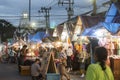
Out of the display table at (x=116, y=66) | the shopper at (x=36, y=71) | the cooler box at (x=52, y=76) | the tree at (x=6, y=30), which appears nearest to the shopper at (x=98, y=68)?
the cooler box at (x=52, y=76)

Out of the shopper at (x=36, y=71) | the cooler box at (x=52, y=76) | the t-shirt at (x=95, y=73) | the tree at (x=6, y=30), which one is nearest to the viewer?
the t-shirt at (x=95, y=73)

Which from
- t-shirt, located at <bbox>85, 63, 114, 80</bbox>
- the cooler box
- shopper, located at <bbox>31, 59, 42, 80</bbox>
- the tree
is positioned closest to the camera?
t-shirt, located at <bbox>85, 63, 114, 80</bbox>

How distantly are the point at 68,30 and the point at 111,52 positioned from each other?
10.1m

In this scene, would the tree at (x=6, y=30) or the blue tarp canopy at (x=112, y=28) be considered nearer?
the blue tarp canopy at (x=112, y=28)

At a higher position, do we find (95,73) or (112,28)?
(112,28)

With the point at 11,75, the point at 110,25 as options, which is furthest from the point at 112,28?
the point at 11,75

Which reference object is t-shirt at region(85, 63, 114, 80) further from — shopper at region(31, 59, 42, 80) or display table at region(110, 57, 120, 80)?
shopper at region(31, 59, 42, 80)

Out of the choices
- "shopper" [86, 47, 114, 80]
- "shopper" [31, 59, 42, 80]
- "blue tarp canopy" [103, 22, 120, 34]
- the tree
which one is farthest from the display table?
the tree

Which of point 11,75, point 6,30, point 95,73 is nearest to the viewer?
point 95,73

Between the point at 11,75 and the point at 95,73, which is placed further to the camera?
the point at 11,75

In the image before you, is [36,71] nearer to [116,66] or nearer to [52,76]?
[52,76]

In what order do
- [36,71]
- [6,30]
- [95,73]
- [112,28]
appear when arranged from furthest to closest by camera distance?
1. [6,30]
2. [36,71]
3. [112,28]
4. [95,73]

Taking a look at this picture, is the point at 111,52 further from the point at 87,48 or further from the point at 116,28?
the point at 87,48

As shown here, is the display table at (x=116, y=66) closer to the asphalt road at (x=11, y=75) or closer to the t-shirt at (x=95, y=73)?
the asphalt road at (x=11, y=75)
